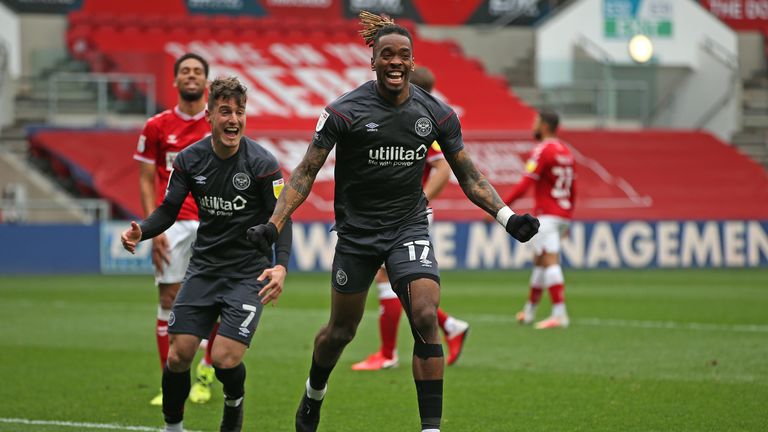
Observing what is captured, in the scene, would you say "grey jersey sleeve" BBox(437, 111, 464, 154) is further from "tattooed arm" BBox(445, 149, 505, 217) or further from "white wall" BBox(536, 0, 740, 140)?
"white wall" BBox(536, 0, 740, 140)

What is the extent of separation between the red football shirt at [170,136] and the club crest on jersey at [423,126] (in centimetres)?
273

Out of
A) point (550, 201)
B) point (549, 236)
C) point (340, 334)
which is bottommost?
point (549, 236)

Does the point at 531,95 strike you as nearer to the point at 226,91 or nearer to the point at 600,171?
the point at 600,171

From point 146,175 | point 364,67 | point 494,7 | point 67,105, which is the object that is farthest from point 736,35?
point 146,175

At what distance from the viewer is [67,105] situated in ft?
97.8

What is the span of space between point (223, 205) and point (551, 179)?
817 centimetres

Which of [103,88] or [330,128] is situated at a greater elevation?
[330,128]

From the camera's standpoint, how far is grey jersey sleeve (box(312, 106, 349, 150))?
7.50 metres

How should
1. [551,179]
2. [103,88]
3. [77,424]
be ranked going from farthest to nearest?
[103,88]
[551,179]
[77,424]

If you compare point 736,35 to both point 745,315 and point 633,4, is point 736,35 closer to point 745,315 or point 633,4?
point 633,4

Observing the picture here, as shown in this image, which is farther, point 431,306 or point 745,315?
point 745,315

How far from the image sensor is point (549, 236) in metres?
15.5

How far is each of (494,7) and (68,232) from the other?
16505mm

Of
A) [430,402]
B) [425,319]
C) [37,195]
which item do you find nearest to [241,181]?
[425,319]
